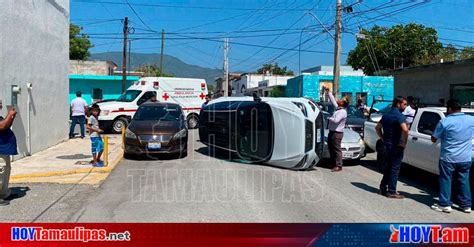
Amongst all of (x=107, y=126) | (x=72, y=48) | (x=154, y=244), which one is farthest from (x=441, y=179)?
(x=72, y=48)

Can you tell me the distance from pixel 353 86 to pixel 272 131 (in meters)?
26.3

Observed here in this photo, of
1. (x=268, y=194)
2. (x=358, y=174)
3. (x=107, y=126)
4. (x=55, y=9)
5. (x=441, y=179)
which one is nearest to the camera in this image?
(x=441, y=179)

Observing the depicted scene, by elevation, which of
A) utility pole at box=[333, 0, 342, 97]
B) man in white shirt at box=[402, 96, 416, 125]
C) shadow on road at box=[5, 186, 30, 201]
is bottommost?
shadow on road at box=[5, 186, 30, 201]

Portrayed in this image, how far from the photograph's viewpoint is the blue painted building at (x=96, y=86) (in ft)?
118

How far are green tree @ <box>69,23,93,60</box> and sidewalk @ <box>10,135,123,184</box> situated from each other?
4482cm

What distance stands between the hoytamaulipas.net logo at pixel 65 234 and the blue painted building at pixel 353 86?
3175cm

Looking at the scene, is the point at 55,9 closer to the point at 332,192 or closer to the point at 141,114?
the point at 141,114

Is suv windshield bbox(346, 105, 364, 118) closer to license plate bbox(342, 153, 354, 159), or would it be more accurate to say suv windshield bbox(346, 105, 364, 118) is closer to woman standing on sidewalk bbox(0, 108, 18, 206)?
license plate bbox(342, 153, 354, 159)

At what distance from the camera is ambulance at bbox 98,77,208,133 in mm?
18844

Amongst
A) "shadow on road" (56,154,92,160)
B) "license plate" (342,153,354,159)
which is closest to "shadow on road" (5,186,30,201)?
"shadow on road" (56,154,92,160)

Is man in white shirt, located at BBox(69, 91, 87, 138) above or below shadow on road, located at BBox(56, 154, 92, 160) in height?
above

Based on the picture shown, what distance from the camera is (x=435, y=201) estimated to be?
721cm

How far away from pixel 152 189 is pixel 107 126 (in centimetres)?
1171

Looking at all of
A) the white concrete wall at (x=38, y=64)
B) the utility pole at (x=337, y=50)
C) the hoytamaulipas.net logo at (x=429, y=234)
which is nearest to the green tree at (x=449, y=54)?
the utility pole at (x=337, y=50)
